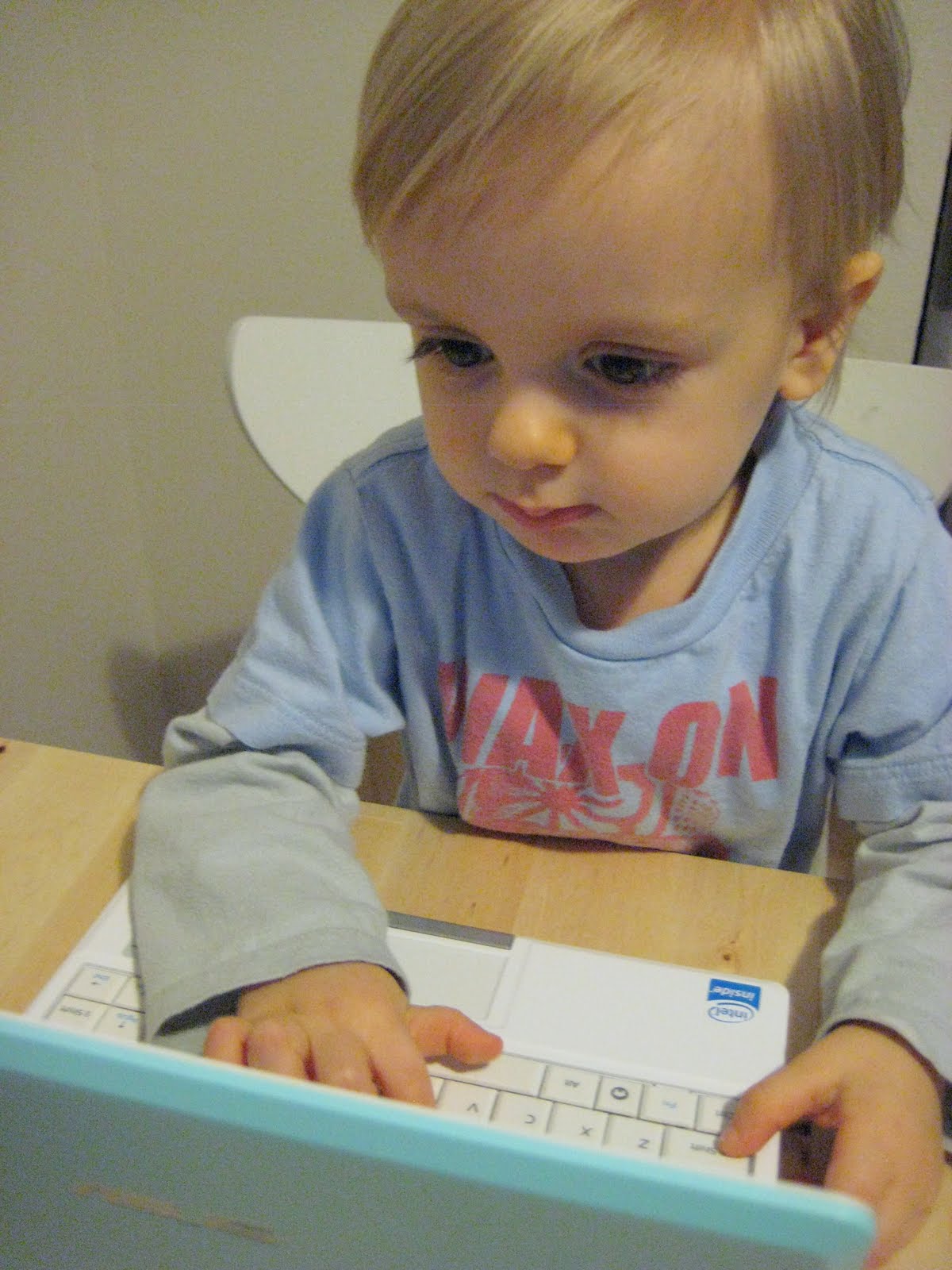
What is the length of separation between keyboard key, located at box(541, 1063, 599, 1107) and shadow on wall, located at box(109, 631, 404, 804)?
1.03 metres

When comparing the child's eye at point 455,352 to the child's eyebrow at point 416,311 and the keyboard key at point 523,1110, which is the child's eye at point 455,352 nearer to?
the child's eyebrow at point 416,311

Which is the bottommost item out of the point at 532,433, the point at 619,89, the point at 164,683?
the point at 164,683

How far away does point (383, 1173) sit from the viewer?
226 mm

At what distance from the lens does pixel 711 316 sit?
40cm

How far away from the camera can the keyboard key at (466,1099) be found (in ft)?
1.31

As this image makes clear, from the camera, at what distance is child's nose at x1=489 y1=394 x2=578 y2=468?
42 centimetres

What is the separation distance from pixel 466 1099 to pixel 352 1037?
0.05 meters

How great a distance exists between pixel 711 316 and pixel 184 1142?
0.32m

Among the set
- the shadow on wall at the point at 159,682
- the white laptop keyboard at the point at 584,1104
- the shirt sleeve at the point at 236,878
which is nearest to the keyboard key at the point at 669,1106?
the white laptop keyboard at the point at 584,1104

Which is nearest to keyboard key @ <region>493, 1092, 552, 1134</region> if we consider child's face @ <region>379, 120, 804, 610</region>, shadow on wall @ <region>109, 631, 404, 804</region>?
child's face @ <region>379, 120, 804, 610</region>

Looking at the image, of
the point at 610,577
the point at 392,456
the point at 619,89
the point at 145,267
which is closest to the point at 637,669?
the point at 610,577

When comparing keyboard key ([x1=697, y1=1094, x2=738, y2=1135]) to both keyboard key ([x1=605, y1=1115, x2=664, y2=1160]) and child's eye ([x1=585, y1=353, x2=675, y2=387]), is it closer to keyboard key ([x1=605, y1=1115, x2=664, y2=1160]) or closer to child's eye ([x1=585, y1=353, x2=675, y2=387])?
keyboard key ([x1=605, y1=1115, x2=664, y2=1160])

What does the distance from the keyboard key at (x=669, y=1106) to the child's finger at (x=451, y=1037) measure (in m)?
0.06

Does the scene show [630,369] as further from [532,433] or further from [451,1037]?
[451,1037]
